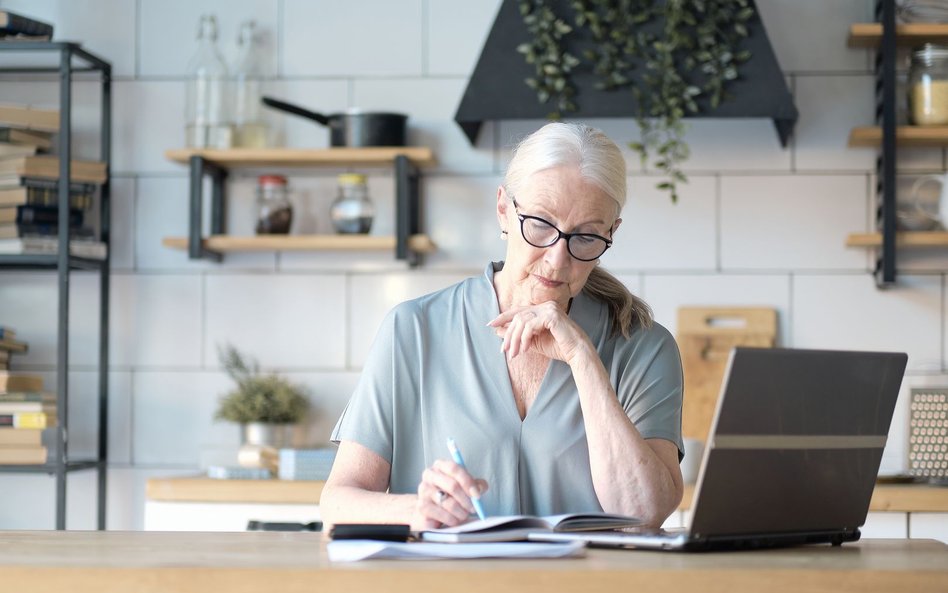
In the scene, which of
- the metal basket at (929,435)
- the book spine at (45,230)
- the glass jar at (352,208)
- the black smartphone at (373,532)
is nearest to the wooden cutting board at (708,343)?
the metal basket at (929,435)

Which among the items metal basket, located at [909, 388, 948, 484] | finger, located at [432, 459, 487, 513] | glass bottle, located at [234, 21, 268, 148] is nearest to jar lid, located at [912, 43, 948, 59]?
metal basket, located at [909, 388, 948, 484]

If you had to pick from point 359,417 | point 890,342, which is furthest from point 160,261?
point 890,342

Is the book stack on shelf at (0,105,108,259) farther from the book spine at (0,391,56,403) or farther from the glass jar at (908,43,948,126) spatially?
the glass jar at (908,43,948,126)

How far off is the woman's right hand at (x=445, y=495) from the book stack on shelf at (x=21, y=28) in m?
2.33

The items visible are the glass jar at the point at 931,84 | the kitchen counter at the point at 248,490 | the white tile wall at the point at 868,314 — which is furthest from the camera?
the white tile wall at the point at 868,314

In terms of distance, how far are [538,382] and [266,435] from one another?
1553 mm

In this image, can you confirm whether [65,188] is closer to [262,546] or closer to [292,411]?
[292,411]

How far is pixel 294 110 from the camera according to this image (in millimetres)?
3109

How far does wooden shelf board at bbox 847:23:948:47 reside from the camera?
10.2ft

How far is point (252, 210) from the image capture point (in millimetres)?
3387

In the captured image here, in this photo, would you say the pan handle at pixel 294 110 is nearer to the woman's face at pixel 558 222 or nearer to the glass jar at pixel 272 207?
the glass jar at pixel 272 207

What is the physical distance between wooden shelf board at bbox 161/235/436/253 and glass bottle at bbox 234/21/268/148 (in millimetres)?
298

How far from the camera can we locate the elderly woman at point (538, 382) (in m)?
1.63

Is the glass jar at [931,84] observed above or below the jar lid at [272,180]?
above
